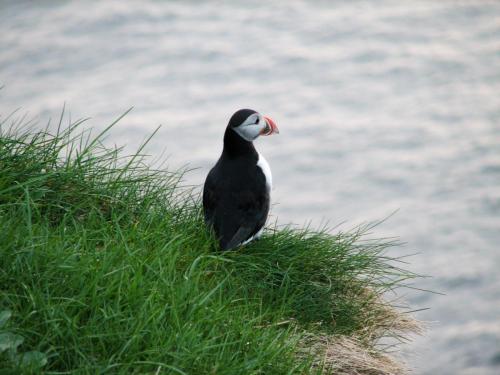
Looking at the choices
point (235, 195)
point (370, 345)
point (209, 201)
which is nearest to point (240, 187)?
point (235, 195)

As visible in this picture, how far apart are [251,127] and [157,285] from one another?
4.46ft

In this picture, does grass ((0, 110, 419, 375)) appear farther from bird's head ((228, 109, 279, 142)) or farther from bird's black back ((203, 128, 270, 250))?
bird's head ((228, 109, 279, 142))

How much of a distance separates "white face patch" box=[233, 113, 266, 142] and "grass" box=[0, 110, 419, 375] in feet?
1.54

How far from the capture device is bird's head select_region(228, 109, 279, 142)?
4234 mm

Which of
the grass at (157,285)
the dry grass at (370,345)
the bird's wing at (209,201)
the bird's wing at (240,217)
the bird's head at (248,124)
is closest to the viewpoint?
the grass at (157,285)

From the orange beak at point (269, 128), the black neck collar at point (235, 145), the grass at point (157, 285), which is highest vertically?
the orange beak at point (269, 128)

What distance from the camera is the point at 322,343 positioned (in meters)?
3.74

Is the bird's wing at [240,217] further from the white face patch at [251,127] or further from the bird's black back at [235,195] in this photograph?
the white face patch at [251,127]

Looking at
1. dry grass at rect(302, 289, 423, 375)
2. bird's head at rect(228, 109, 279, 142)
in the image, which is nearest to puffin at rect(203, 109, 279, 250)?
bird's head at rect(228, 109, 279, 142)

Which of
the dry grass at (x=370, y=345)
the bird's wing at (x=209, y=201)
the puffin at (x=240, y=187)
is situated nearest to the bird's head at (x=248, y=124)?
the puffin at (x=240, y=187)

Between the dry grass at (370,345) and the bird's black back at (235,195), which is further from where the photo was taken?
the bird's black back at (235,195)

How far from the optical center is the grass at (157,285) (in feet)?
9.20

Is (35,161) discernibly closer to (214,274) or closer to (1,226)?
(1,226)

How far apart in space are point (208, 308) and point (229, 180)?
47.3 inches
